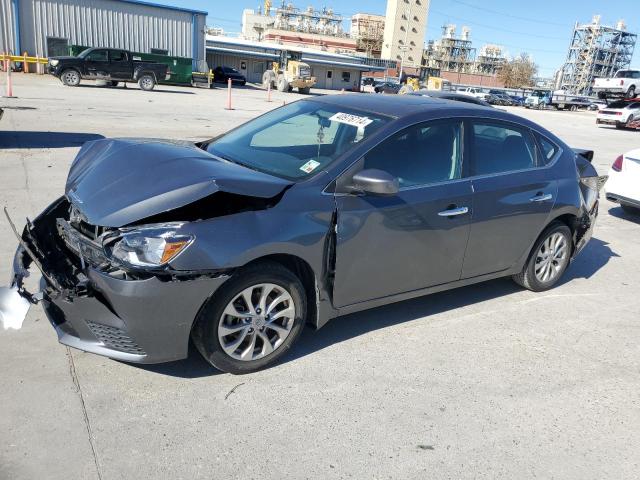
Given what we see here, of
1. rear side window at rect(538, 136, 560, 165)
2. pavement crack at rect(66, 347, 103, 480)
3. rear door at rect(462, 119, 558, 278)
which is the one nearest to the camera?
pavement crack at rect(66, 347, 103, 480)

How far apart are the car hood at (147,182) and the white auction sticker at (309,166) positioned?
241 mm

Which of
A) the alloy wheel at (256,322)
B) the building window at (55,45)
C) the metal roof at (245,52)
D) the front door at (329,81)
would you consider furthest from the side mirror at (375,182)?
the front door at (329,81)

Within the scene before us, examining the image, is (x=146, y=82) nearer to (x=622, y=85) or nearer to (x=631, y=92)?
(x=622, y=85)

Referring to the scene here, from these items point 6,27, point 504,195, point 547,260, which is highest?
point 6,27

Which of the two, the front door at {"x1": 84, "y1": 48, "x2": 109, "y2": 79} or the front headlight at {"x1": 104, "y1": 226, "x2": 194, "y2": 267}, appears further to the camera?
the front door at {"x1": 84, "y1": 48, "x2": 109, "y2": 79}

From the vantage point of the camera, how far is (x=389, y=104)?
4.22m

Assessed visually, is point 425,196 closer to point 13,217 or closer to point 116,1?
point 13,217

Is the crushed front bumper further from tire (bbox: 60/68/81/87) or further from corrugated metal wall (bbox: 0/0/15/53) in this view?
corrugated metal wall (bbox: 0/0/15/53)

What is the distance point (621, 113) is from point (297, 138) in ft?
98.7

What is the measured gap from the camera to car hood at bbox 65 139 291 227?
305 centimetres

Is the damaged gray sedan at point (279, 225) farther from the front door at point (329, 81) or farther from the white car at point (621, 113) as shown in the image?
the front door at point (329, 81)

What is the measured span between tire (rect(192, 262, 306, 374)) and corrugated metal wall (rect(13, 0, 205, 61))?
120 ft

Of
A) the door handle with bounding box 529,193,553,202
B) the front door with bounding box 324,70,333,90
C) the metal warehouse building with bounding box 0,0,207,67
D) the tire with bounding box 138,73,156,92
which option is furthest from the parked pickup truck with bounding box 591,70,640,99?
the door handle with bounding box 529,193,553,202

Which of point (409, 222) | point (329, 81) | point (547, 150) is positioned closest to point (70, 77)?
point (547, 150)
